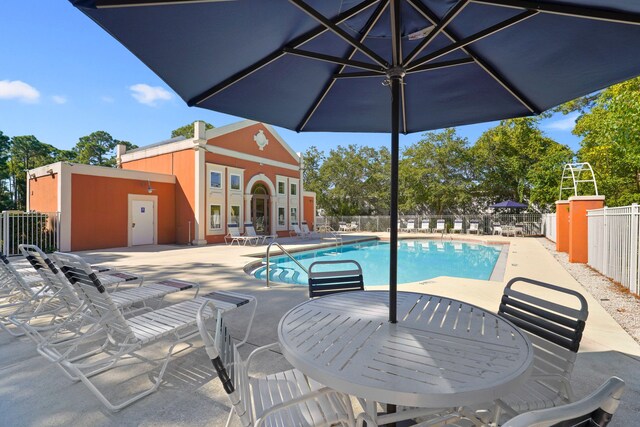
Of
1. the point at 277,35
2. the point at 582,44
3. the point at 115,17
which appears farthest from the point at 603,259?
the point at 115,17

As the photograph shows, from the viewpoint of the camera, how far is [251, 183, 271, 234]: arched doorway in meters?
17.6

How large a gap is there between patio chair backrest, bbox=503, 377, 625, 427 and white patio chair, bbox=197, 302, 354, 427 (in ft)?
2.62

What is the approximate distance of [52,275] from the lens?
319 centimetres

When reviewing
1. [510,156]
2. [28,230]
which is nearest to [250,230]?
[28,230]

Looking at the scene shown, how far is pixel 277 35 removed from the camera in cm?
229

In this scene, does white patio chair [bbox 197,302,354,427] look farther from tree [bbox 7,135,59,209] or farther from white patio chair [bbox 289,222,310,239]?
tree [bbox 7,135,59,209]

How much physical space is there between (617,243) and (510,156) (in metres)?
18.4

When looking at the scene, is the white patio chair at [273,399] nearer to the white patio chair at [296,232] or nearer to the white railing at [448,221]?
the white patio chair at [296,232]

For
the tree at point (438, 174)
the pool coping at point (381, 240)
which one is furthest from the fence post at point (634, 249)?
the tree at point (438, 174)

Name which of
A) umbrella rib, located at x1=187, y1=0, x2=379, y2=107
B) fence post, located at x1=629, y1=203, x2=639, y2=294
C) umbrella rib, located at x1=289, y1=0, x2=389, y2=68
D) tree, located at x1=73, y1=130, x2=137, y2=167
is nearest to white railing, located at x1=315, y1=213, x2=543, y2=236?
fence post, located at x1=629, y1=203, x2=639, y2=294

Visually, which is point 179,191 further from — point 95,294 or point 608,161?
point 608,161

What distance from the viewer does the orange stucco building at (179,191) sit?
38.4ft

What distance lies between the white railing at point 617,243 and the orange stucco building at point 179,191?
13.7 metres

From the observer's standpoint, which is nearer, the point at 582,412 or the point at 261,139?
the point at 582,412
